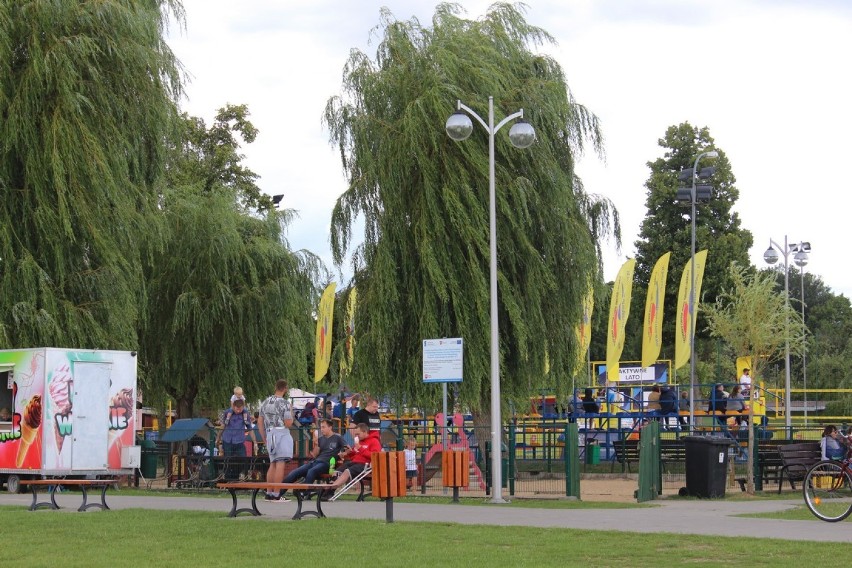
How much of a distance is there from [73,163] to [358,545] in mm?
16452

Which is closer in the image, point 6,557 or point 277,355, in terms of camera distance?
point 6,557

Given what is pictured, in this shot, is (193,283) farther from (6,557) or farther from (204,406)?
(6,557)

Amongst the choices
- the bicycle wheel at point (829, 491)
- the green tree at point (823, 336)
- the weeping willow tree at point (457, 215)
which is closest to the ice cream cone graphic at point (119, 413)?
the weeping willow tree at point (457, 215)

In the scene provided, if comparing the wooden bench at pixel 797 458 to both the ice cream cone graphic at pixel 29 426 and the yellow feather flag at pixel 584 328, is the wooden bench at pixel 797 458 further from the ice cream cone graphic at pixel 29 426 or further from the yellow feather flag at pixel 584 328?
the ice cream cone graphic at pixel 29 426

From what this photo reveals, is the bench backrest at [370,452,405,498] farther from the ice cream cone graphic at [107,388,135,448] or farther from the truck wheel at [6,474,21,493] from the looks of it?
the truck wheel at [6,474,21,493]

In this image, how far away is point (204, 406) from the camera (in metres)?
36.8

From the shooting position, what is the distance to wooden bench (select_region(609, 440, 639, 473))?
31250 millimetres

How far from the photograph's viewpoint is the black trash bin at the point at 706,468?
69.9ft

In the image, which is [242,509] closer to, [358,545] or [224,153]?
[358,545]

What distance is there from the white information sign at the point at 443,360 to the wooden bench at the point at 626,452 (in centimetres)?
1056

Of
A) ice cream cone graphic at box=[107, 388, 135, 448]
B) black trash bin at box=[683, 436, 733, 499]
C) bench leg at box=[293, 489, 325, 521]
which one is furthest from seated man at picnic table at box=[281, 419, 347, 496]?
ice cream cone graphic at box=[107, 388, 135, 448]

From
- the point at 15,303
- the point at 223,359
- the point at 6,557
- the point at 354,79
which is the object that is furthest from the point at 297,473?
the point at 223,359

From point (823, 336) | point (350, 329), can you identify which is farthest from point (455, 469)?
point (823, 336)

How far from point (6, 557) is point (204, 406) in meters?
24.9
